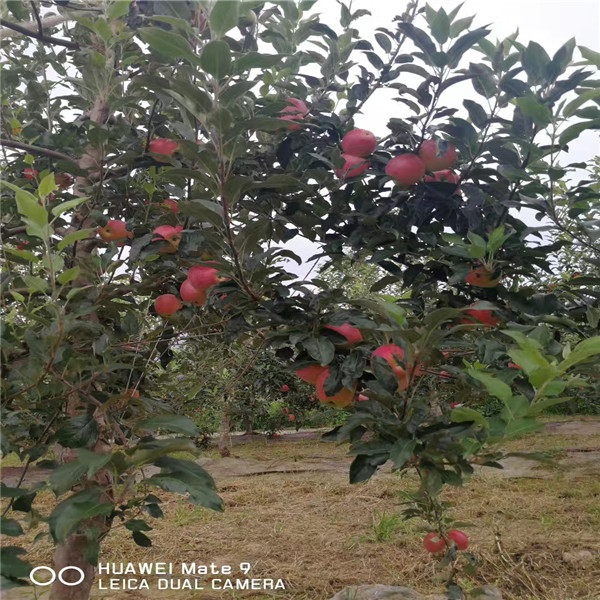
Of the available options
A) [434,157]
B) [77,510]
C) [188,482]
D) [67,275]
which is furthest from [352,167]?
[77,510]

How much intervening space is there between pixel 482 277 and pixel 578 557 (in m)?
2.55

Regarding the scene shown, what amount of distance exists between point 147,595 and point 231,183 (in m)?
2.41

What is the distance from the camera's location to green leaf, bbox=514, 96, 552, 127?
3.32 ft

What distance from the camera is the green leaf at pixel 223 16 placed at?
2.72 feet

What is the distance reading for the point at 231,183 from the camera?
3.21 ft

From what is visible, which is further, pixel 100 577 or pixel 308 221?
pixel 100 577

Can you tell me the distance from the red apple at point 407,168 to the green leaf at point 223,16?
1.59 feet

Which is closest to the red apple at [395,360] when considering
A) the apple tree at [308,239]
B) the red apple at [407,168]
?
the apple tree at [308,239]

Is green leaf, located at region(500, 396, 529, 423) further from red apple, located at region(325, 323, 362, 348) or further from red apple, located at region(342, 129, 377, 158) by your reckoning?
red apple, located at region(342, 129, 377, 158)

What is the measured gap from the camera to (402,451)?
0.79m

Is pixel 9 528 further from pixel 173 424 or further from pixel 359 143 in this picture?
pixel 359 143

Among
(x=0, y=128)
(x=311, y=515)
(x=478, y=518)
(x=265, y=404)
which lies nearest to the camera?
(x=0, y=128)

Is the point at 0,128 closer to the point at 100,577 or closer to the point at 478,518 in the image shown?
the point at 100,577

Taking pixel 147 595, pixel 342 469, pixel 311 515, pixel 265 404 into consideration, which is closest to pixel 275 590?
pixel 147 595
